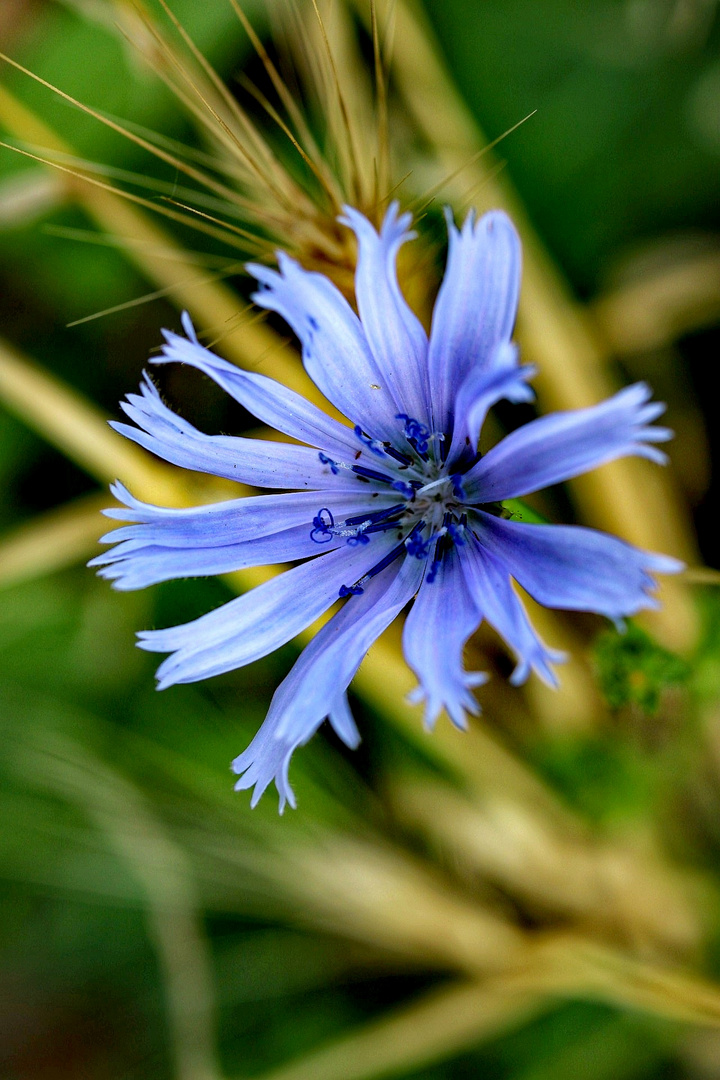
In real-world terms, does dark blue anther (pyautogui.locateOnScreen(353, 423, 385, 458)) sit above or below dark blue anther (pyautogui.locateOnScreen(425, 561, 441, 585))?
above

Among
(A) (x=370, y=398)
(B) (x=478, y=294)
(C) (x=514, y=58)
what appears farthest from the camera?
(C) (x=514, y=58)

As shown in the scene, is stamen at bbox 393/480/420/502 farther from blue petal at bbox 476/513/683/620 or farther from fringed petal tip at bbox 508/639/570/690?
fringed petal tip at bbox 508/639/570/690

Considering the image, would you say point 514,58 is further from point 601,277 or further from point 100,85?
point 100,85

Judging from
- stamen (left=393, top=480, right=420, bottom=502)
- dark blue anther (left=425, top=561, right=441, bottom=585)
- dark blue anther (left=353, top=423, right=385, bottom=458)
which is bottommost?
dark blue anther (left=425, top=561, right=441, bottom=585)

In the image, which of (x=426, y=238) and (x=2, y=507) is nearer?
(x=426, y=238)

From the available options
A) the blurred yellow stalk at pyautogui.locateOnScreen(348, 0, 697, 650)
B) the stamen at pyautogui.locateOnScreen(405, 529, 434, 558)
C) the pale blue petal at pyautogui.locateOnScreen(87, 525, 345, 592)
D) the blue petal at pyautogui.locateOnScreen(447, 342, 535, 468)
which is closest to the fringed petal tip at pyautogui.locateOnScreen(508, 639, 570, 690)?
the blue petal at pyautogui.locateOnScreen(447, 342, 535, 468)

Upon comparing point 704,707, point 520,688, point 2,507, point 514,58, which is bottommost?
point 704,707

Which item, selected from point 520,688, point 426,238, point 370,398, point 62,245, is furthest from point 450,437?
point 62,245

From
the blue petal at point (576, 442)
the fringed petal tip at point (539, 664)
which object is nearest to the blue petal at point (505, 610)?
the fringed petal tip at point (539, 664)
